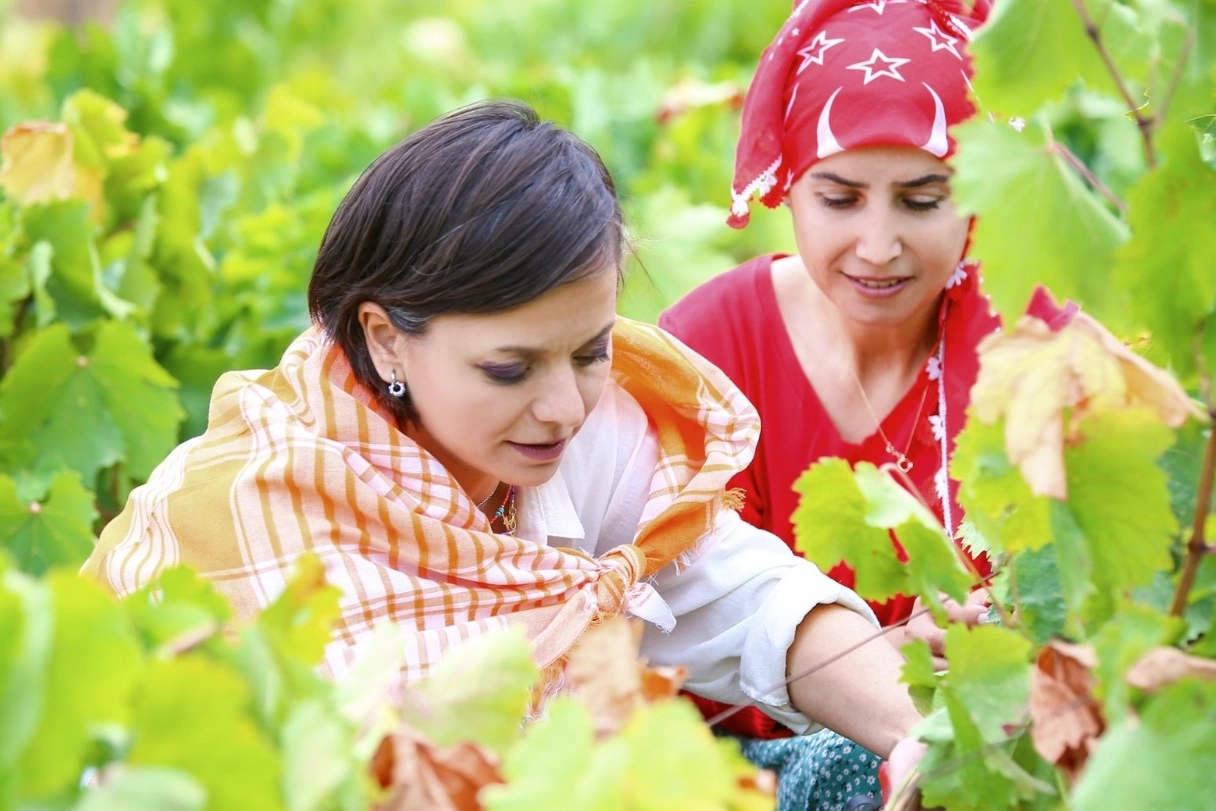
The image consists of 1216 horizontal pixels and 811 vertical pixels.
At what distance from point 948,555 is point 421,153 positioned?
0.91 m

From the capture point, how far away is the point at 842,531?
1.29 metres

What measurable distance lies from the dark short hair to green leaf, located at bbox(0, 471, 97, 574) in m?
0.56

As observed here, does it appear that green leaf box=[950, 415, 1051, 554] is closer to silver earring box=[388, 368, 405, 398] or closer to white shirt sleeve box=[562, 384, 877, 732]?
white shirt sleeve box=[562, 384, 877, 732]

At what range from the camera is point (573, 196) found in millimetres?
Answer: 1818

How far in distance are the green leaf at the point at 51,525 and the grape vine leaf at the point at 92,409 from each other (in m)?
0.28

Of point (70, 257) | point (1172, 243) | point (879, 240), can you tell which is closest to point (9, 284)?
point (70, 257)

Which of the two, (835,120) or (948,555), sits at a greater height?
(835,120)

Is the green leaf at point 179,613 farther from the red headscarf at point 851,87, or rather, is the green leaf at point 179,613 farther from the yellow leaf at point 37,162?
the yellow leaf at point 37,162

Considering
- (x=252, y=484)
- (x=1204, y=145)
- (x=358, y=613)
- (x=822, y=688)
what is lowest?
(x=822, y=688)

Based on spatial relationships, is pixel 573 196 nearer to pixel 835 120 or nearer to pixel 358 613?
pixel 358 613

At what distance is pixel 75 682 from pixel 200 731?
73 millimetres

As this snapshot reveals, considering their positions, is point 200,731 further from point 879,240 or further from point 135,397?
point 135,397

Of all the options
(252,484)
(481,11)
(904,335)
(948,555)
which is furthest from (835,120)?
(481,11)

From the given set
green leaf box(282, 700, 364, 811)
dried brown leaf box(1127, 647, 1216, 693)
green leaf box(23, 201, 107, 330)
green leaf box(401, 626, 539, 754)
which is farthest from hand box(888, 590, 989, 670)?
green leaf box(23, 201, 107, 330)
